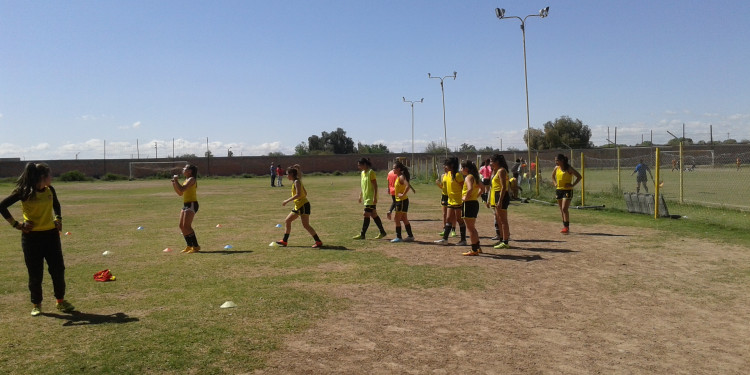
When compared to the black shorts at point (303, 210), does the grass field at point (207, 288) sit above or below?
below

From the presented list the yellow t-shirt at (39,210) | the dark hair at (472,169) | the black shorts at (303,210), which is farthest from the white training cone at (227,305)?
the dark hair at (472,169)

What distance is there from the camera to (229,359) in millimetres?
5133

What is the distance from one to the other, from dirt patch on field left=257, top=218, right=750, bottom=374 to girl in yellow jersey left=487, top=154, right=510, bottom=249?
4.41ft

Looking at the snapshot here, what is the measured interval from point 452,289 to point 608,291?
202cm

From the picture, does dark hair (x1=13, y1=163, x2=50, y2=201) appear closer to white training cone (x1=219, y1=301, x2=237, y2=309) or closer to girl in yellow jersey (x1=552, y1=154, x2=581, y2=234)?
white training cone (x1=219, y1=301, x2=237, y2=309)

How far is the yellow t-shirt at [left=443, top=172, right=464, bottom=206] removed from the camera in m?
11.5

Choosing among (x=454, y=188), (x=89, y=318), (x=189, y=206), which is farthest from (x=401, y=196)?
(x=89, y=318)

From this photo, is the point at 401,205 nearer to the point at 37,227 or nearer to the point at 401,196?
the point at 401,196

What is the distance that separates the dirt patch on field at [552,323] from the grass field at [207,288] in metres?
0.21

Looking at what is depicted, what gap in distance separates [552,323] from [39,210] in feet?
19.2

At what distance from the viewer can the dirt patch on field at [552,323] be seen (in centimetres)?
506

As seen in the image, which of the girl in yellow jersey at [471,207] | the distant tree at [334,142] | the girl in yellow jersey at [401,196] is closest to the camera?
the girl in yellow jersey at [471,207]

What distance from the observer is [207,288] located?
809 centimetres

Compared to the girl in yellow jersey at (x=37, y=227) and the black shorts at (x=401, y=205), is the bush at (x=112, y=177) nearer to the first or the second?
the black shorts at (x=401, y=205)
